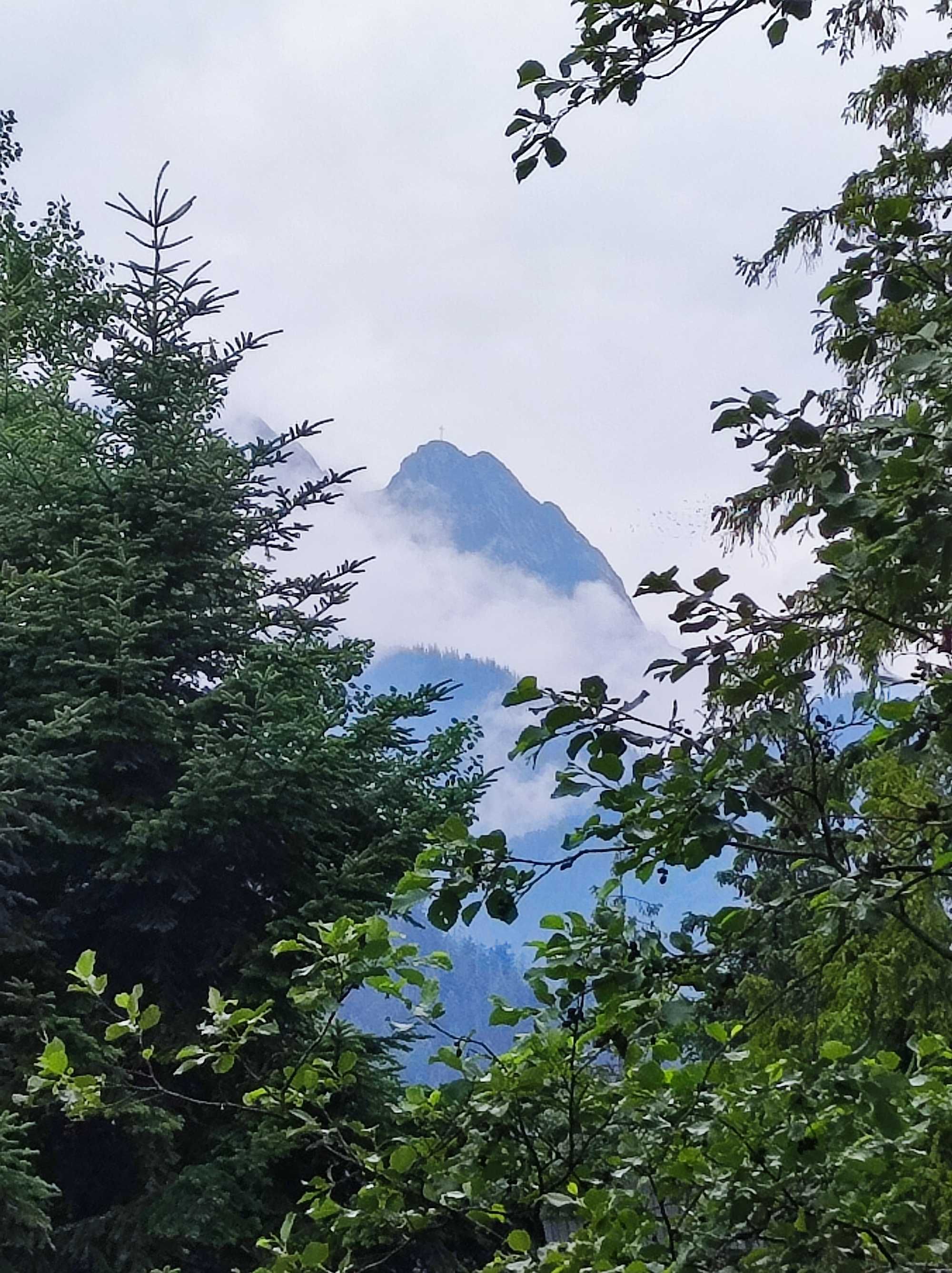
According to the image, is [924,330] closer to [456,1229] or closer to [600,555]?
[456,1229]

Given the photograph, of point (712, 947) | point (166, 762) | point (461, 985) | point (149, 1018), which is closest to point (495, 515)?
point (461, 985)

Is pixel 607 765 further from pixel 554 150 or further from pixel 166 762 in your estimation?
pixel 166 762

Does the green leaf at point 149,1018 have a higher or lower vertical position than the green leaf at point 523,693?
lower

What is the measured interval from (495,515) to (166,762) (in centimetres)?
1120

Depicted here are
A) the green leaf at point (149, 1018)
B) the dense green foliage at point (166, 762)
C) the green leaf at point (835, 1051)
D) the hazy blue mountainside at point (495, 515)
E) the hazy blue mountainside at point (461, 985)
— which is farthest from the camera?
the hazy blue mountainside at point (495, 515)

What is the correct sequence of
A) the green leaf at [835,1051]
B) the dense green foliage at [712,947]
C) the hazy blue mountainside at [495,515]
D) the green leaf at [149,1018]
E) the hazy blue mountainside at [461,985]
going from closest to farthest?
the dense green foliage at [712,947], the green leaf at [835,1051], the green leaf at [149,1018], the hazy blue mountainside at [461,985], the hazy blue mountainside at [495,515]

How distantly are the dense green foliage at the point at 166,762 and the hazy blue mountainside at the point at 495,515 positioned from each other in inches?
329

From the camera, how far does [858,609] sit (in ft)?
3.80

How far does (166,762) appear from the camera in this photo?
5.45 m

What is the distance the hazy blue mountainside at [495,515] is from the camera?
15.1 m

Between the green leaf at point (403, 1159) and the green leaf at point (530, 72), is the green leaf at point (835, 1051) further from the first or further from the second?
the green leaf at point (530, 72)

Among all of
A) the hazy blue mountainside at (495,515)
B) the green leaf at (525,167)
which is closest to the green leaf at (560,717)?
the green leaf at (525,167)

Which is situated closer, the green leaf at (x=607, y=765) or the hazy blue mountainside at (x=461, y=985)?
the green leaf at (x=607, y=765)

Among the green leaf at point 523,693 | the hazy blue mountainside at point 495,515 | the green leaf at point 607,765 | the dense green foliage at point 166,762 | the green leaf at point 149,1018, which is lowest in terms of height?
the green leaf at point 149,1018
